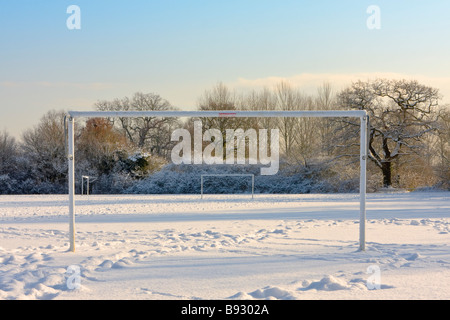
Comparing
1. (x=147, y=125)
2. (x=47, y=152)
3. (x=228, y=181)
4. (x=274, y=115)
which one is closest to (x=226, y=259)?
(x=274, y=115)

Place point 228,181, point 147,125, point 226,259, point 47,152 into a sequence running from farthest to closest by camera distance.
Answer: point 147,125 → point 47,152 → point 228,181 → point 226,259

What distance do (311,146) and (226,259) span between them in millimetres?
20966

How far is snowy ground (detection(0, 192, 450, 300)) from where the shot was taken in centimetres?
449

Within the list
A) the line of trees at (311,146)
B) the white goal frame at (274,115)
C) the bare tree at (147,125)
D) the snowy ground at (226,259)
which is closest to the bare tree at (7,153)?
the line of trees at (311,146)

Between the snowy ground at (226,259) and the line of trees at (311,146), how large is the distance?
39.0ft

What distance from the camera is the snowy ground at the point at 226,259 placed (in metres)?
4.49

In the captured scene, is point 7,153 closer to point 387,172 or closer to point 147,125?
point 147,125

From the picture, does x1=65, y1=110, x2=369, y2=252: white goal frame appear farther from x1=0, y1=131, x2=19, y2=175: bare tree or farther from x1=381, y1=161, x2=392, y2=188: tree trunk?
x1=0, y1=131, x2=19, y2=175: bare tree

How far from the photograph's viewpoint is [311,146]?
26297mm

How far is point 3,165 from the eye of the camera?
2641 cm

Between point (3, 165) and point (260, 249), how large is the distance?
23723 millimetres

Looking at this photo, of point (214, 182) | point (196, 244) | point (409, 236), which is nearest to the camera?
point (196, 244)
